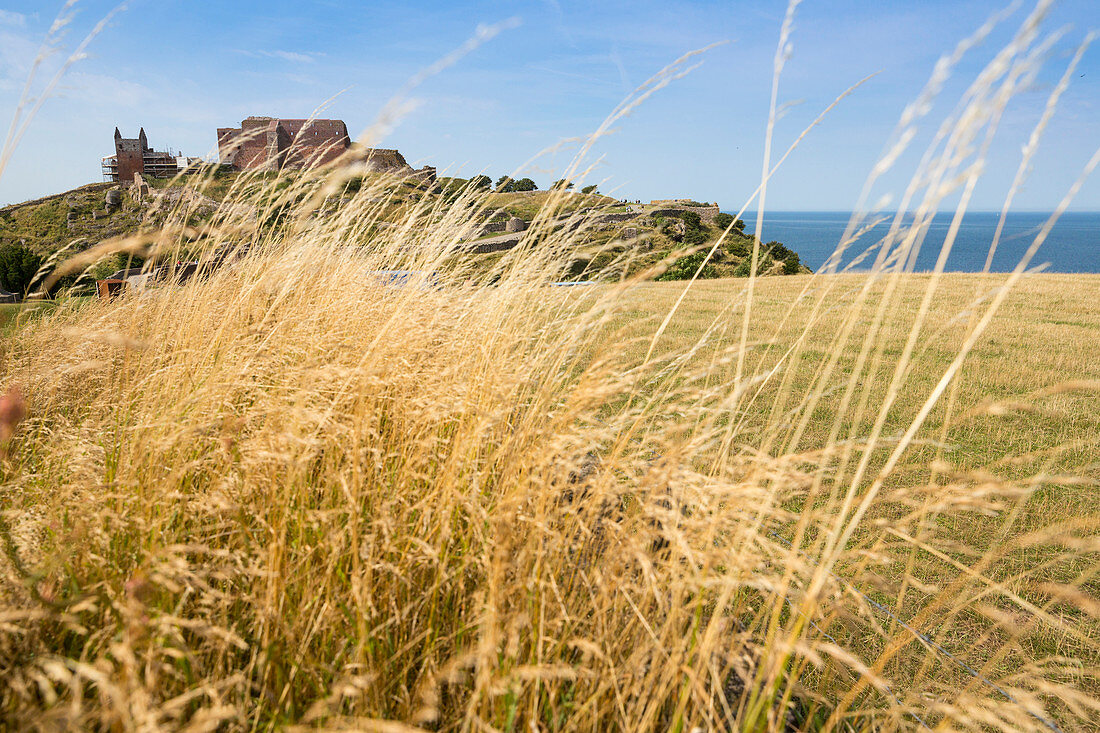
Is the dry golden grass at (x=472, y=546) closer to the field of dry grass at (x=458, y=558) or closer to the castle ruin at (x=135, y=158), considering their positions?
the field of dry grass at (x=458, y=558)

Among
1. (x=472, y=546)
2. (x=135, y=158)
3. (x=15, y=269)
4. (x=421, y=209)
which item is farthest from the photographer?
(x=135, y=158)

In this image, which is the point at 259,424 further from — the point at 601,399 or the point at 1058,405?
the point at 1058,405

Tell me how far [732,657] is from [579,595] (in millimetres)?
399

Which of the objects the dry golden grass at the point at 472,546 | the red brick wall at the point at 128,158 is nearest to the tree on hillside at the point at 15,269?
the dry golden grass at the point at 472,546

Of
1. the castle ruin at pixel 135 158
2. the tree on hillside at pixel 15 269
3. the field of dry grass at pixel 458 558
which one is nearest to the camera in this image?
the field of dry grass at pixel 458 558

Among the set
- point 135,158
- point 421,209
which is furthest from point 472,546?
point 135,158

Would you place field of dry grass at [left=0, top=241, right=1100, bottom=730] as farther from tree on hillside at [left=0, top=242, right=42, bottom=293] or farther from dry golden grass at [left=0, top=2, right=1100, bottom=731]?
tree on hillside at [left=0, top=242, right=42, bottom=293]

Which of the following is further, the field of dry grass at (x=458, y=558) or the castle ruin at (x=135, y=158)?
the castle ruin at (x=135, y=158)

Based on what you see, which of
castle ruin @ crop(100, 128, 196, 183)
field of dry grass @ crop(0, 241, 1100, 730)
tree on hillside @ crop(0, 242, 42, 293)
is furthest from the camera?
castle ruin @ crop(100, 128, 196, 183)

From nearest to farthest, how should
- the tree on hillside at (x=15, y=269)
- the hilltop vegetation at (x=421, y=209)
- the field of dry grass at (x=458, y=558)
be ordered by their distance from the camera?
the field of dry grass at (x=458, y=558)
the hilltop vegetation at (x=421, y=209)
the tree on hillside at (x=15, y=269)

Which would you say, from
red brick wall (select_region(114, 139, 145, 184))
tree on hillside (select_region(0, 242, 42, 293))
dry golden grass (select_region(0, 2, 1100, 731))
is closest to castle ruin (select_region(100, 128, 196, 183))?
red brick wall (select_region(114, 139, 145, 184))

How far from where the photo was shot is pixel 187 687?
1.06 metres

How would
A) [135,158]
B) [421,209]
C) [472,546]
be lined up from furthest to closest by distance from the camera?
[135,158]
[421,209]
[472,546]

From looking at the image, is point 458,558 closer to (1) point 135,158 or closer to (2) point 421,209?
(2) point 421,209
